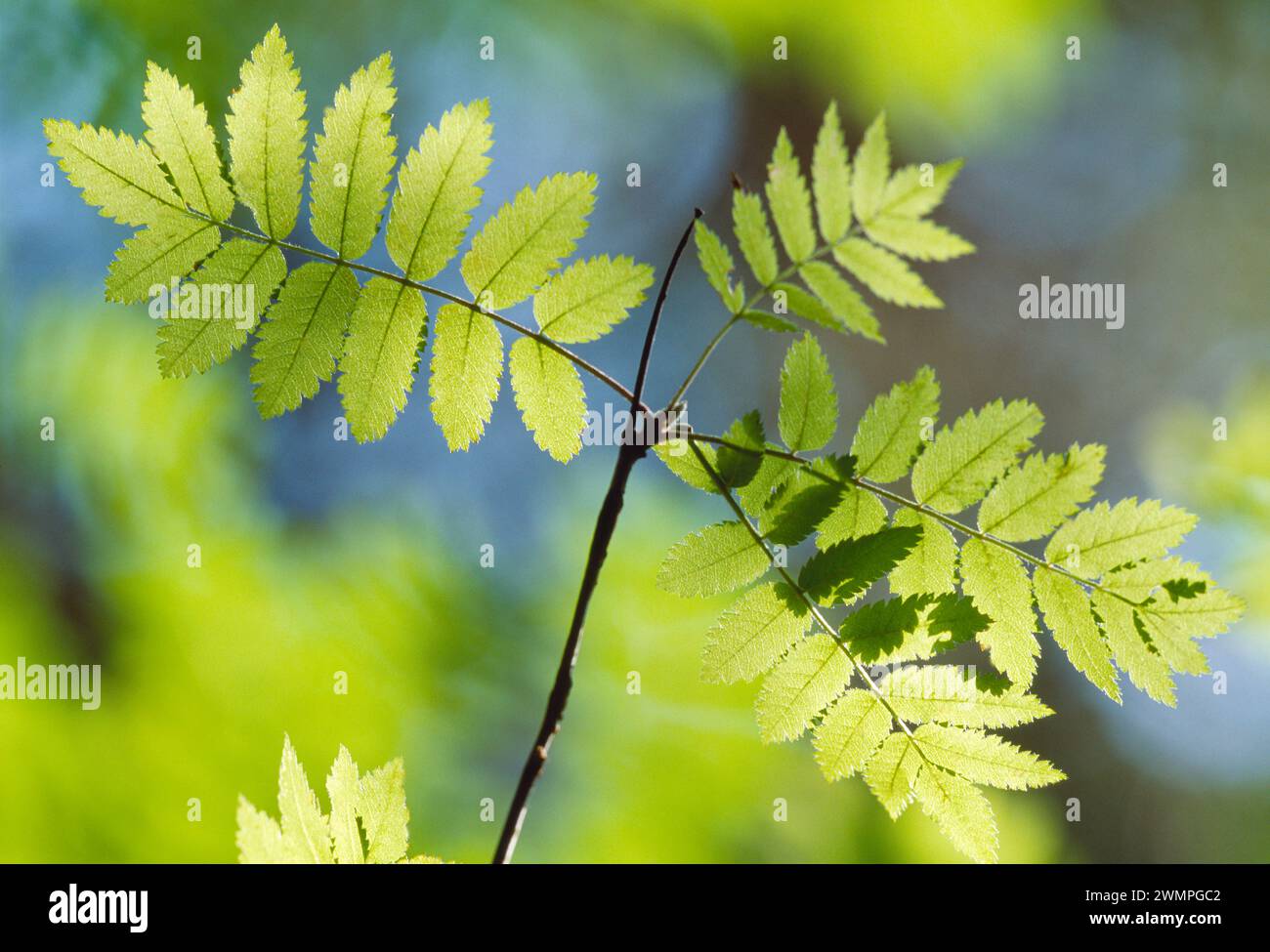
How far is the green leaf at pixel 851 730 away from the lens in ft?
3.32

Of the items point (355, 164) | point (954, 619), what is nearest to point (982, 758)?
point (954, 619)

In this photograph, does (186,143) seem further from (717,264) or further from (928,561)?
(928,561)

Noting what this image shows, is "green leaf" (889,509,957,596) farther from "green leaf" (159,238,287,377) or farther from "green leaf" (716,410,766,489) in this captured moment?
"green leaf" (159,238,287,377)

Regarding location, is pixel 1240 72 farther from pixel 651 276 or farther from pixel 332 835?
pixel 332 835

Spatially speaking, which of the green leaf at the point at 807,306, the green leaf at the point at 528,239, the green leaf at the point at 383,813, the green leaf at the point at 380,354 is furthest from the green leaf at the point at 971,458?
the green leaf at the point at 383,813

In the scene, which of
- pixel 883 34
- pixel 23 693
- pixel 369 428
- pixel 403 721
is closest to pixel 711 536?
pixel 369 428

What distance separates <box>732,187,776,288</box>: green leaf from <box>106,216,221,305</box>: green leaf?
60cm

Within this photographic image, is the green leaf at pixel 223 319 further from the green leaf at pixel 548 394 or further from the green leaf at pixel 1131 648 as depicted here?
the green leaf at pixel 1131 648

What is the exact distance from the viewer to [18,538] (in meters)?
3.49

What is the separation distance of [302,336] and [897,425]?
27.4 inches

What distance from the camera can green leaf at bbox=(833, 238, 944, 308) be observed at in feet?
2.92

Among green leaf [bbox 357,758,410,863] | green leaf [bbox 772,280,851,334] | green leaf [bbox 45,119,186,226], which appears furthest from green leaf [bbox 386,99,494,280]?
green leaf [bbox 357,758,410,863]

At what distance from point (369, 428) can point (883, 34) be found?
5.14 meters

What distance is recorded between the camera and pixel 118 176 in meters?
0.96
